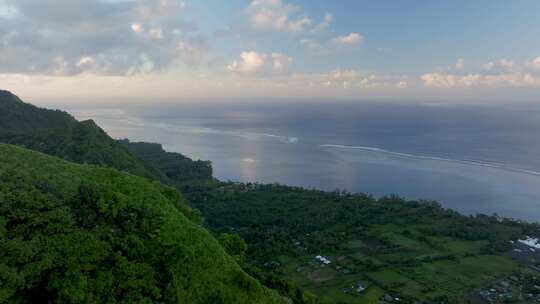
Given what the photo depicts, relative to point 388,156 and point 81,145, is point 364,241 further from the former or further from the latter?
point 388,156

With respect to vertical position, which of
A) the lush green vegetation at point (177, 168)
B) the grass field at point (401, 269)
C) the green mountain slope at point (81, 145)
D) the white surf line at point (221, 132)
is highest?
the green mountain slope at point (81, 145)

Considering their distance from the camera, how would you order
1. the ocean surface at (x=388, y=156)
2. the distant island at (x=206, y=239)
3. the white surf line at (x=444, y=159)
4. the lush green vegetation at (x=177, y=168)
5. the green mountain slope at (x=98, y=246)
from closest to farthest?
the green mountain slope at (x=98, y=246) < the distant island at (x=206, y=239) < the lush green vegetation at (x=177, y=168) < the ocean surface at (x=388, y=156) < the white surf line at (x=444, y=159)

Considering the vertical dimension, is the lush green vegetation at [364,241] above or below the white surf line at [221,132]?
below

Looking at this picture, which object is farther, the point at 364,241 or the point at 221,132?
the point at 221,132

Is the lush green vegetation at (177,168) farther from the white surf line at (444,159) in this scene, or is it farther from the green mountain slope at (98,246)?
the green mountain slope at (98,246)

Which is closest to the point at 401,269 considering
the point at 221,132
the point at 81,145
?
the point at 81,145

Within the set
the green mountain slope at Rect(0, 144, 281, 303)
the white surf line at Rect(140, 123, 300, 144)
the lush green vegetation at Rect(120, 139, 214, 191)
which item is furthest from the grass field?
the white surf line at Rect(140, 123, 300, 144)

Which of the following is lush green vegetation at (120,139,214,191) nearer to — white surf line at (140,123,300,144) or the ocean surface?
the ocean surface

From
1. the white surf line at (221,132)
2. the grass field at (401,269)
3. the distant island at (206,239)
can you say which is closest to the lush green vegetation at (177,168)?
the distant island at (206,239)
